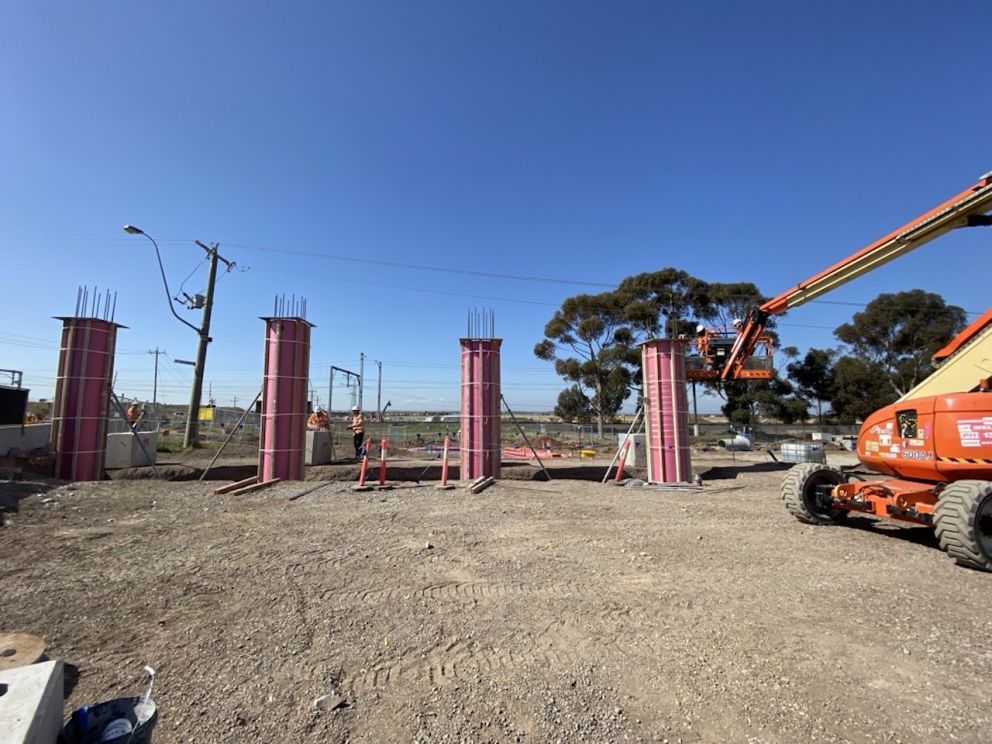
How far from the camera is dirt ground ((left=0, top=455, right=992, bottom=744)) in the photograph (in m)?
2.94

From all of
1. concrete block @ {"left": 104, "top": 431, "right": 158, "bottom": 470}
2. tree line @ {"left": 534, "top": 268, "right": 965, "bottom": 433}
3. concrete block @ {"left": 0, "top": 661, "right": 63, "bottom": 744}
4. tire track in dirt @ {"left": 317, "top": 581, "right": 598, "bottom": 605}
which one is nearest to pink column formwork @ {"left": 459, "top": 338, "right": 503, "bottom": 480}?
tire track in dirt @ {"left": 317, "top": 581, "right": 598, "bottom": 605}

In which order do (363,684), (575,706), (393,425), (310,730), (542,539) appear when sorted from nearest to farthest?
1. (310,730)
2. (575,706)
3. (363,684)
4. (542,539)
5. (393,425)

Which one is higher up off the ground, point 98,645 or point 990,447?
point 990,447

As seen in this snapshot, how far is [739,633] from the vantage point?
400 centimetres

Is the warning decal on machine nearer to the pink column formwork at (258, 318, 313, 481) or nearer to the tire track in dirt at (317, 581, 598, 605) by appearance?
the tire track in dirt at (317, 581, 598, 605)

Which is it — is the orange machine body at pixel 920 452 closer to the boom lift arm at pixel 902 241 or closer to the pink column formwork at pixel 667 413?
the boom lift arm at pixel 902 241

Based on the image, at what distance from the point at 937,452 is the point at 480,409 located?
29.5 ft

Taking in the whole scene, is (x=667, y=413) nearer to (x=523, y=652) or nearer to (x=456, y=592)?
(x=456, y=592)

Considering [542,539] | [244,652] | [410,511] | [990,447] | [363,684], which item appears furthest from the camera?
[410,511]

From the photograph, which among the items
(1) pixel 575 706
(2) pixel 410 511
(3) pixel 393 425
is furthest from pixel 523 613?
(3) pixel 393 425

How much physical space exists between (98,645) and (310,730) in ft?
7.12

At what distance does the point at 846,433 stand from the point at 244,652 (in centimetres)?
4373

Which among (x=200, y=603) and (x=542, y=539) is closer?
(x=200, y=603)

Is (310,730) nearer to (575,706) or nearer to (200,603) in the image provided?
(575,706)
